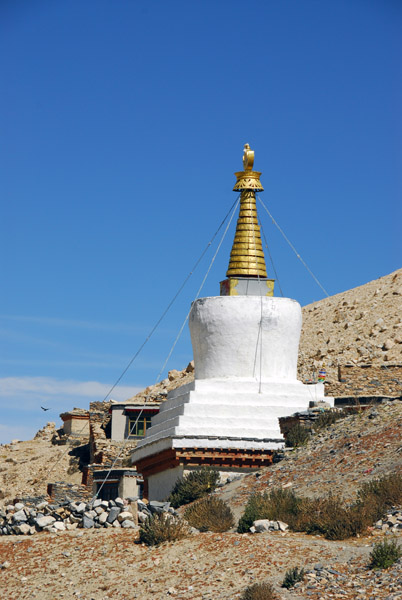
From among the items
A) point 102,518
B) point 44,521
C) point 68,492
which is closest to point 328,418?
point 102,518

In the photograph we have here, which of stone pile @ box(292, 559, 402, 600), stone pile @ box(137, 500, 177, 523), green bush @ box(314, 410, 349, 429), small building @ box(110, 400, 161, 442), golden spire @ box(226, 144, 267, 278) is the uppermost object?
golden spire @ box(226, 144, 267, 278)

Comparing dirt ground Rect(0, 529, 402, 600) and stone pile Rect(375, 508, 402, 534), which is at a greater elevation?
stone pile Rect(375, 508, 402, 534)

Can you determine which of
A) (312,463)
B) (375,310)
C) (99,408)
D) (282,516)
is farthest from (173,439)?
(375,310)

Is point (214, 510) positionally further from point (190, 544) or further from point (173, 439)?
point (173, 439)

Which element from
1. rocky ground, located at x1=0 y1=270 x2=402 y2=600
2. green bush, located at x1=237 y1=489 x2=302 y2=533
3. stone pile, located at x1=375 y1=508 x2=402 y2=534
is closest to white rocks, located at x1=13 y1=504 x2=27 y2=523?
rocky ground, located at x1=0 y1=270 x2=402 y2=600

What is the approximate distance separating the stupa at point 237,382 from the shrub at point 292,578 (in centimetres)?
1112

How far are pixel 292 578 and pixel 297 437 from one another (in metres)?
11.3

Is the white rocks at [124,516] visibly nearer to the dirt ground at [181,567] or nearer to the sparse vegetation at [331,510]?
the dirt ground at [181,567]

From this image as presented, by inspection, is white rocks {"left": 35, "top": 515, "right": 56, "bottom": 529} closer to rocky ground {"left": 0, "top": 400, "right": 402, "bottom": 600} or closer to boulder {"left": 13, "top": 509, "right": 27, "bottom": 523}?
rocky ground {"left": 0, "top": 400, "right": 402, "bottom": 600}

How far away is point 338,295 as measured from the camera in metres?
70.6

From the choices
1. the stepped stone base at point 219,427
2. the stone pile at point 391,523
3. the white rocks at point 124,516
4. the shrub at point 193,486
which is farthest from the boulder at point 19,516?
the stone pile at point 391,523

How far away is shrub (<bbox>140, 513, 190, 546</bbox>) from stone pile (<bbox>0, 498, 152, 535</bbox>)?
129cm

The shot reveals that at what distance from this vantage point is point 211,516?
23453mm

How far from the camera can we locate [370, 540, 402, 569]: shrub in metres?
18.6
